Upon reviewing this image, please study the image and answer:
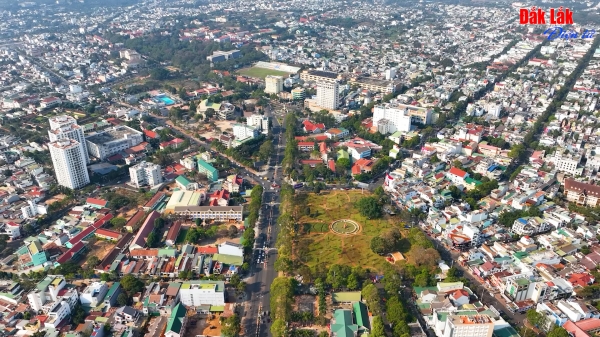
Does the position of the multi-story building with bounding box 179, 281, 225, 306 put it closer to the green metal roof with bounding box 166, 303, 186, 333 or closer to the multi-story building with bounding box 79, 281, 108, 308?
the green metal roof with bounding box 166, 303, 186, 333

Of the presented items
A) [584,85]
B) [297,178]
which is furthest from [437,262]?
[584,85]

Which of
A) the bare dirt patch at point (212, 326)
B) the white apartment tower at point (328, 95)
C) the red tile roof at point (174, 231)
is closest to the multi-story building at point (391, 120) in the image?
the white apartment tower at point (328, 95)

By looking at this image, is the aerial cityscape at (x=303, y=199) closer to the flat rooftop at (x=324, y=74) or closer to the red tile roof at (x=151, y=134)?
the flat rooftop at (x=324, y=74)

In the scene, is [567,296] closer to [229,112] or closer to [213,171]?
[213,171]

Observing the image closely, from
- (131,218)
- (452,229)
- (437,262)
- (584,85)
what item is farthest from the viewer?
(584,85)

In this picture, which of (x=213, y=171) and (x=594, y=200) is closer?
(x=594, y=200)

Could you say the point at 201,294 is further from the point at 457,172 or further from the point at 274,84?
the point at 274,84

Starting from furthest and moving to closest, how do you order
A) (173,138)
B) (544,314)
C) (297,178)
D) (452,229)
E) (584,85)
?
(584,85), (173,138), (297,178), (452,229), (544,314)
